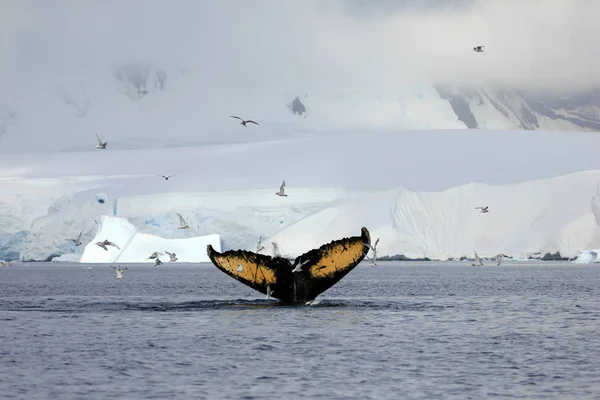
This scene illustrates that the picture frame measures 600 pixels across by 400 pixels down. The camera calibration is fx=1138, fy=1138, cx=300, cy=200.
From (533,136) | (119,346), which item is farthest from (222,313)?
(533,136)

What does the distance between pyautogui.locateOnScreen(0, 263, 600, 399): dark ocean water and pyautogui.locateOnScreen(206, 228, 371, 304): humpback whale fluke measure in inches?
56.2

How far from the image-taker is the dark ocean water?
74.0 feet

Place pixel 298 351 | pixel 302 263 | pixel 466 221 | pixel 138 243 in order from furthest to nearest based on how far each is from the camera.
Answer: pixel 466 221
pixel 138 243
pixel 302 263
pixel 298 351

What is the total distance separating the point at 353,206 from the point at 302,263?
362 feet

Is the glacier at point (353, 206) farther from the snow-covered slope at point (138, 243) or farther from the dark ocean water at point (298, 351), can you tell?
the dark ocean water at point (298, 351)

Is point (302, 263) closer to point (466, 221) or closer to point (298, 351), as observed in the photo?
point (298, 351)

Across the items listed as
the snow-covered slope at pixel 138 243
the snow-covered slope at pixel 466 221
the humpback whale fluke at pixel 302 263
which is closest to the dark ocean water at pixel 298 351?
the humpback whale fluke at pixel 302 263

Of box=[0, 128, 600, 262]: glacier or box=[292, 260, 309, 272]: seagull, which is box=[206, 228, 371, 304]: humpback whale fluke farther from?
box=[0, 128, 600, 262]: glacier

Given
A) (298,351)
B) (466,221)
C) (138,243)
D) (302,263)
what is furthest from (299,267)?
(466,221)

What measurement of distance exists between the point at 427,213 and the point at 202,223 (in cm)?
2751

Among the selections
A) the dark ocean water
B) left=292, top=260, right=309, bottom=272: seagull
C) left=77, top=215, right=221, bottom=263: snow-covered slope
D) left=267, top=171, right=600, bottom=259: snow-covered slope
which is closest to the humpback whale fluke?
left=292, top=260, right=309, bottom=272: seagull

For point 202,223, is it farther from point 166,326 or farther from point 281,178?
point 166,326

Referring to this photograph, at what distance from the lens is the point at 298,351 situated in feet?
93.2

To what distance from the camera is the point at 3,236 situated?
13612 centimetres
